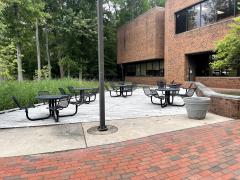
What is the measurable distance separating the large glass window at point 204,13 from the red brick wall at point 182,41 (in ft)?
1.59

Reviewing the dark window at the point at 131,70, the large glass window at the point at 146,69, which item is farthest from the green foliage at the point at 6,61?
the dark window at the point at 131,70

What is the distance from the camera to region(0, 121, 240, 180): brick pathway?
349 centimetres

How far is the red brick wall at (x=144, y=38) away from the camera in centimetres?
2373

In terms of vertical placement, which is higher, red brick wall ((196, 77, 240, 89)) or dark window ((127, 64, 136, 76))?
dark window ((127, 64, 136, 76))

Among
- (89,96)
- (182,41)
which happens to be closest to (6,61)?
(89,96)

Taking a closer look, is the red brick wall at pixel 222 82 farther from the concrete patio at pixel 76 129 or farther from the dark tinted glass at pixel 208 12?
the concrete patio at pixel 76 129

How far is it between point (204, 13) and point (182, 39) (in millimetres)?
2973

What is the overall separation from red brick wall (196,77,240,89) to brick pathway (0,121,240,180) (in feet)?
39.2

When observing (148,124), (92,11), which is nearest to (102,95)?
(148,124)

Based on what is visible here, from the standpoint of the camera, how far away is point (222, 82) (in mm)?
16750

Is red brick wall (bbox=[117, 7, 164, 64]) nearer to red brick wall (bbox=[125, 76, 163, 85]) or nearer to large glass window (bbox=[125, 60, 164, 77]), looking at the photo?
large glass window (bbox=[125, 60, 164, 77])

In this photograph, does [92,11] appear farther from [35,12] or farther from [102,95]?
[102,95]

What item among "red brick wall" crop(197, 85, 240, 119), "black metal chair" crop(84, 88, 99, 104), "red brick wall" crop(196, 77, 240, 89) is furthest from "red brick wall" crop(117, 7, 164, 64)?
"red brick wall" crop(197, 85, 240, 119)

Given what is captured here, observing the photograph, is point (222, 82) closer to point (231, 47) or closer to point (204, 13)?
point (204, 13)
